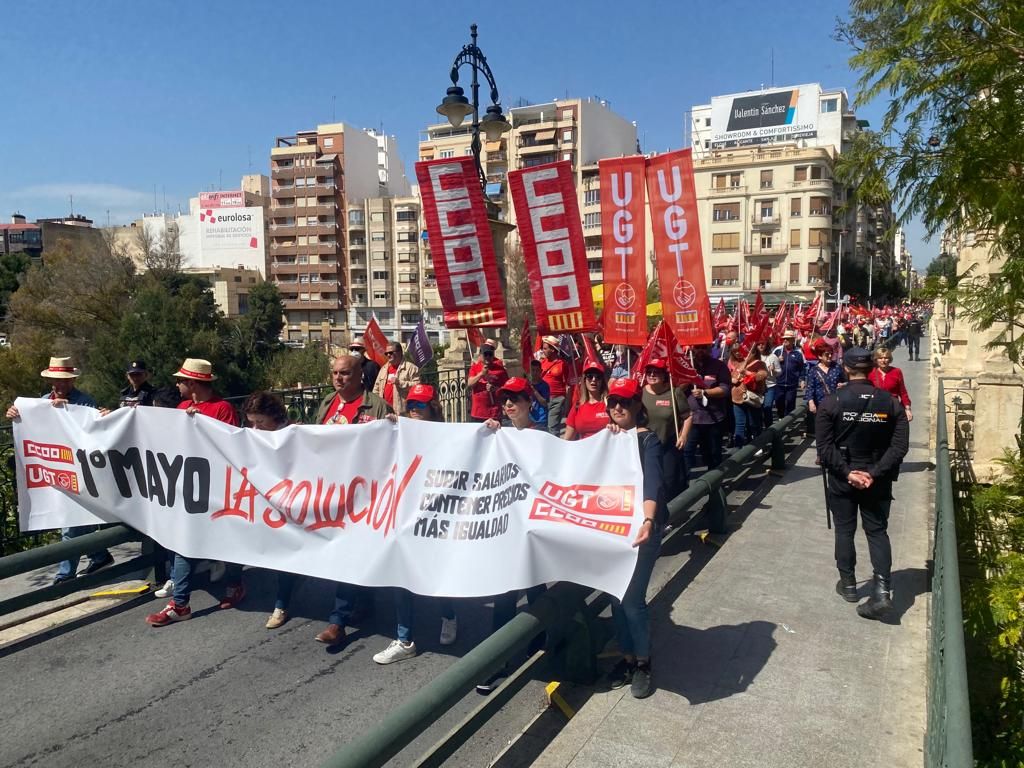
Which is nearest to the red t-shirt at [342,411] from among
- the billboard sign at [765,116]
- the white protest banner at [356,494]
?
the white protest banner at [356,494]

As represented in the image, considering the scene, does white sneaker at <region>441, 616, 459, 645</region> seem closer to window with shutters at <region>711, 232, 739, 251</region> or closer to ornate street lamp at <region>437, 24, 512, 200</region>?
ornate street lamp at <region>437, 24, 512, 200</region>

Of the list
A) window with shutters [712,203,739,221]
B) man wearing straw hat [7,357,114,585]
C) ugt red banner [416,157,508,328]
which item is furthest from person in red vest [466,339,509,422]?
window with shutters [712,203,739,221]

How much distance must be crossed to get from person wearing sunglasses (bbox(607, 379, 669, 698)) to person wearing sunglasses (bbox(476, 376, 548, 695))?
57 cm

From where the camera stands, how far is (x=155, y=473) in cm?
569

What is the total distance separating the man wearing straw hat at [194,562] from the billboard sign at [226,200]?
94.0 m

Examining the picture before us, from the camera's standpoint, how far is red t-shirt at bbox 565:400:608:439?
5555mm

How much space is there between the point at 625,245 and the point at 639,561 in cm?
441

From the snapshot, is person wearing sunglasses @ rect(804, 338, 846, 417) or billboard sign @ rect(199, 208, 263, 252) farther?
billboard sign @ rect(199, 208, 263, 252)

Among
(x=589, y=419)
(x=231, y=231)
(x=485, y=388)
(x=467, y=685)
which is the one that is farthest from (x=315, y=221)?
(x=467, y=685)

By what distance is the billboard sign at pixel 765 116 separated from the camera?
8056cm

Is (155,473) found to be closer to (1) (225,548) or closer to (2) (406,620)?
(1) (225,548)

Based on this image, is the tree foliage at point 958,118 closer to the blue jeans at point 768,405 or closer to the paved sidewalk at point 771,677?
the paved sidewalk at point 771,677

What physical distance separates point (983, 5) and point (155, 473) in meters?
6.37

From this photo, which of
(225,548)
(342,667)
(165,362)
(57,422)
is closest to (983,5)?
(342,667)
